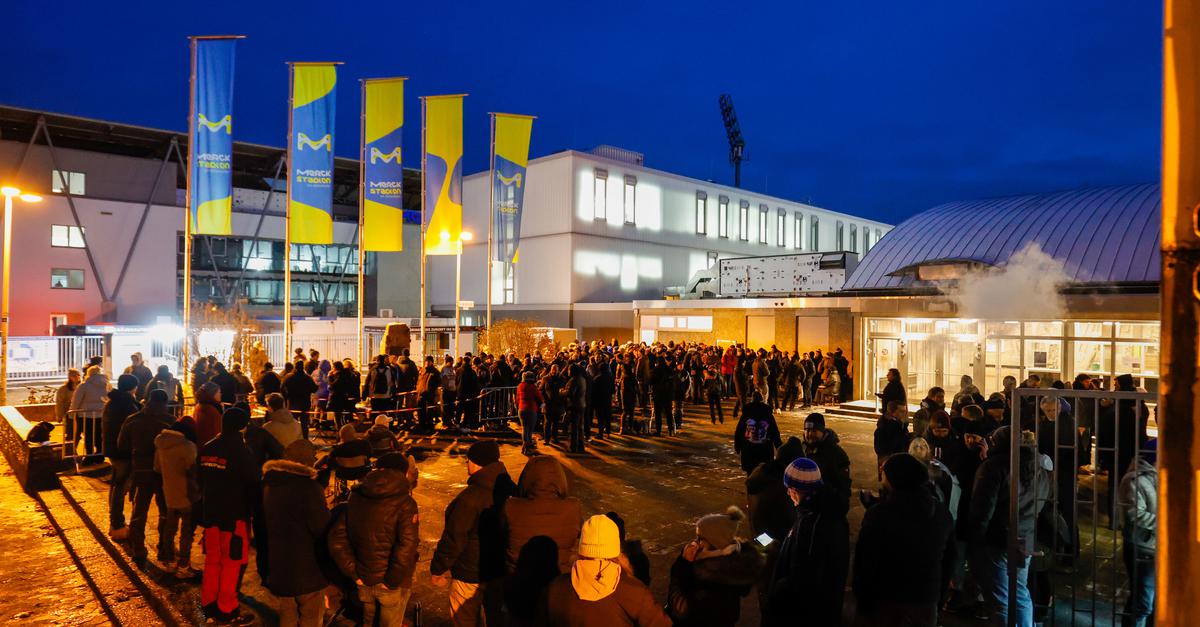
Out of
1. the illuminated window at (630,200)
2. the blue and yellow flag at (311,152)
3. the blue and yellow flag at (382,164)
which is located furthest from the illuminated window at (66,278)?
the illuminated window at (630,200)

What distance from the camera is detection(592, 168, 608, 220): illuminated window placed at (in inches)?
1550

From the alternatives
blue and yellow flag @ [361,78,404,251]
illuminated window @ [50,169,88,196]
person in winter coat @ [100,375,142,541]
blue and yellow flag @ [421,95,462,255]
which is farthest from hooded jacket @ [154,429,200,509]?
illuminated window @ [50,169,88,196]

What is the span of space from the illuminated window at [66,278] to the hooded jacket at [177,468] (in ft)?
118

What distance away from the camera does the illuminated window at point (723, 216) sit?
46562 millimetres

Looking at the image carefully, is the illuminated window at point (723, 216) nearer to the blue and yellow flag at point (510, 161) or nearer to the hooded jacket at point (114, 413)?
the blue and yellow flag at point (510, 161)

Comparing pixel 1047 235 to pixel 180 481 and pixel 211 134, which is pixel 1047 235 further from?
pixel 211 134

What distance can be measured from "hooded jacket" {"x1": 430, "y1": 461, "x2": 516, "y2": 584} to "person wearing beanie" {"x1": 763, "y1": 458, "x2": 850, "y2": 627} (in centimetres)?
172

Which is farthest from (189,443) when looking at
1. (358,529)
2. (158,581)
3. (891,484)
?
(891,484)

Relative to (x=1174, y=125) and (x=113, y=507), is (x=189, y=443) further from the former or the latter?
(x=1174, y=125)

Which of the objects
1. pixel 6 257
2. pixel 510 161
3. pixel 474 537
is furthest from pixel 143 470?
pixel 510 161

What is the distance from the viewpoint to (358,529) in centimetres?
432

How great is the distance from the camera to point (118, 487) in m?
7.60

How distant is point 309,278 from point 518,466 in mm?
39291

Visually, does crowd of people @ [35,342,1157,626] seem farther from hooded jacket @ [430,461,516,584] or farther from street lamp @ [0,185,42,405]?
street lamp @ [0,185,42,405]
